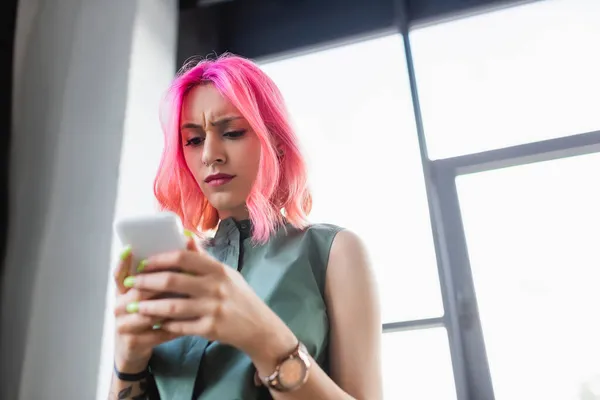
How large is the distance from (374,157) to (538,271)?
489 millimetres

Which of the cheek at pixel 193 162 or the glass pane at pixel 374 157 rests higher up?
the glass pane at pixel 374 157

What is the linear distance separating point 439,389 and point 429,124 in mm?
677

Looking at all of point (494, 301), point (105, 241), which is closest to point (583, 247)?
point (494, 301)

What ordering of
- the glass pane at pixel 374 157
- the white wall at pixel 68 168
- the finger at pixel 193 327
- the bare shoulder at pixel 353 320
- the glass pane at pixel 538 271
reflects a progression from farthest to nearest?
the glass pane at pixel 374 157 → the glass pane at pixel 538 271 → the white wall at pixel 68 168 → the bare shoulder at pixel 353 320 → the finger at pixel 193 327

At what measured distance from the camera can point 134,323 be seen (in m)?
0.51

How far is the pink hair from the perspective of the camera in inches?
27.2

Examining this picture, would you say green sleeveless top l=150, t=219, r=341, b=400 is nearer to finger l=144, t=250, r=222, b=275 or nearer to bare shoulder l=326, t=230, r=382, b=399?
bare shoulder l=326, t=230, r=382, b=399

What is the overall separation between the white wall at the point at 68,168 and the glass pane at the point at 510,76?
0.77 metres

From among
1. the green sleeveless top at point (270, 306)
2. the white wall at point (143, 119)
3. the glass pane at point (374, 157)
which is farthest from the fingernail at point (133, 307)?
the glass pane at point (374, 157)

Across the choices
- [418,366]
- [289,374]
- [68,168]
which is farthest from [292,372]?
[68,168]

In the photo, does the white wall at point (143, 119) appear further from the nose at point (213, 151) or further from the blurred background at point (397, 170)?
the nose at point (213, 151)

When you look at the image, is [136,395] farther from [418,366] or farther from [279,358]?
[418,366]

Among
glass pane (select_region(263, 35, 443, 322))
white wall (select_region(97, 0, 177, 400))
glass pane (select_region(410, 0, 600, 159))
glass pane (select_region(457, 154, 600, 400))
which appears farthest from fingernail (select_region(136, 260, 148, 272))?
glass pane (select_region(410, 0, 600, 159))

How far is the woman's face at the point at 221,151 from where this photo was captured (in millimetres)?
689
